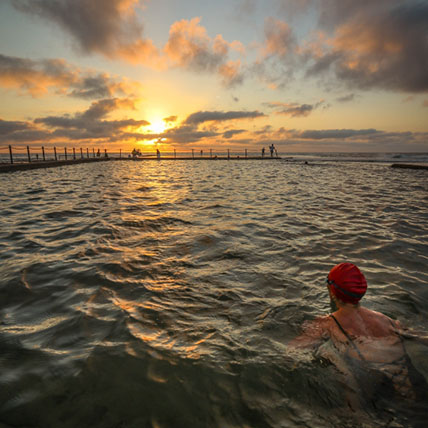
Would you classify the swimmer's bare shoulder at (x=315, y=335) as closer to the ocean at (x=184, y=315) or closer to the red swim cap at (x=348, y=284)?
the ocean at (x=184, y=315)

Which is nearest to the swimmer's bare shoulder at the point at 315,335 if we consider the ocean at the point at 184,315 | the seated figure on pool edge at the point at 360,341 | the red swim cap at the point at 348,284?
the seated figure on pool edge at the point at 360,341

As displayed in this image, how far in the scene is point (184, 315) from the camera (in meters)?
3.44

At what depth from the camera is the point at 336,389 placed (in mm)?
2391

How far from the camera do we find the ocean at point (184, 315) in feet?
7.18

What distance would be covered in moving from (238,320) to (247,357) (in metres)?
0.63

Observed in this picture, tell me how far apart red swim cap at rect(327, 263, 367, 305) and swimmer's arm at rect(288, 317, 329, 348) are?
1.24 ft

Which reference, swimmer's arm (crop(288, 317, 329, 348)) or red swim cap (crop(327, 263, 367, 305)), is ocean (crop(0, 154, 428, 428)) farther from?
red swim cap (crop(327, 263, 367, 305))

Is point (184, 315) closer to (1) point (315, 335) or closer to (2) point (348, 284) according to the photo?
(1) point (315, 335)

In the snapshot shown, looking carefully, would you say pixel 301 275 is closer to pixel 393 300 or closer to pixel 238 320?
pixel 393 300

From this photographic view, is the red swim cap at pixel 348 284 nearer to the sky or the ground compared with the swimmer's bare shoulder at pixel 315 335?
nearer to the sky

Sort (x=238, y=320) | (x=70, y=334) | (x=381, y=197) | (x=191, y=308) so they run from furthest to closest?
1. (x=381, y=197)
2. (x=191, y=308)
3. (x=238, y=320)
4. (x=70, y=334)

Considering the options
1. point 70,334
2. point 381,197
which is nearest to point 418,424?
point 70,334

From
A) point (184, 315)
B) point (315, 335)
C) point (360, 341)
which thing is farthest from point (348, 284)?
point (184, 315)

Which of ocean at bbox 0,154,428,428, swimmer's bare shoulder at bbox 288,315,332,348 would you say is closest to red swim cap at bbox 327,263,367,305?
swimmer's bare shoulder at bbox 288,315,332,348
